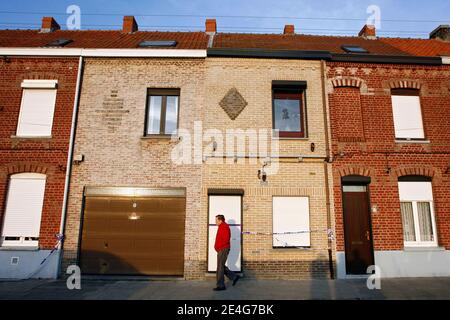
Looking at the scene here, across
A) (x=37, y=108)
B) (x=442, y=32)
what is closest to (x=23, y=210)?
(x=37, y=108)

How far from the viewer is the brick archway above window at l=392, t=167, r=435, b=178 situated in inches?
356

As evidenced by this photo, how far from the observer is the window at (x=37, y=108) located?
9297 mm

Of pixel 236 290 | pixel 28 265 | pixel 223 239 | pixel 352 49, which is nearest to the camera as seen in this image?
pixel 236 290

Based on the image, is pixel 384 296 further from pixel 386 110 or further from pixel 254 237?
pixel 386 110

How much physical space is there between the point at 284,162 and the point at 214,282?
403cm

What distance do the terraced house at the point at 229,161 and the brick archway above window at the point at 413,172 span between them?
36 millimetres

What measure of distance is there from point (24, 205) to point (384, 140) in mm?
11223

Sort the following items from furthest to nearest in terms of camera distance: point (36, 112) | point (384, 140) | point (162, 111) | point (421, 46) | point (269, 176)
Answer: point (421, 46)
point (162, 111)
point (36, 112)
point (384, 140)
point (269, 176)

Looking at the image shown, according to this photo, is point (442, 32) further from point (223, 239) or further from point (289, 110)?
point (223, 239)

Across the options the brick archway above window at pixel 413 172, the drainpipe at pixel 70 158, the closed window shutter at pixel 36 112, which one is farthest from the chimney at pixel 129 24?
the brick archway above window at pixel 413 172

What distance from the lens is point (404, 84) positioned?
383 inches

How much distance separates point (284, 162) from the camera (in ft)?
29.7

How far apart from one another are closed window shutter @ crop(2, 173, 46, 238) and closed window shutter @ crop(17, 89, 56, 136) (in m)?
1.43
